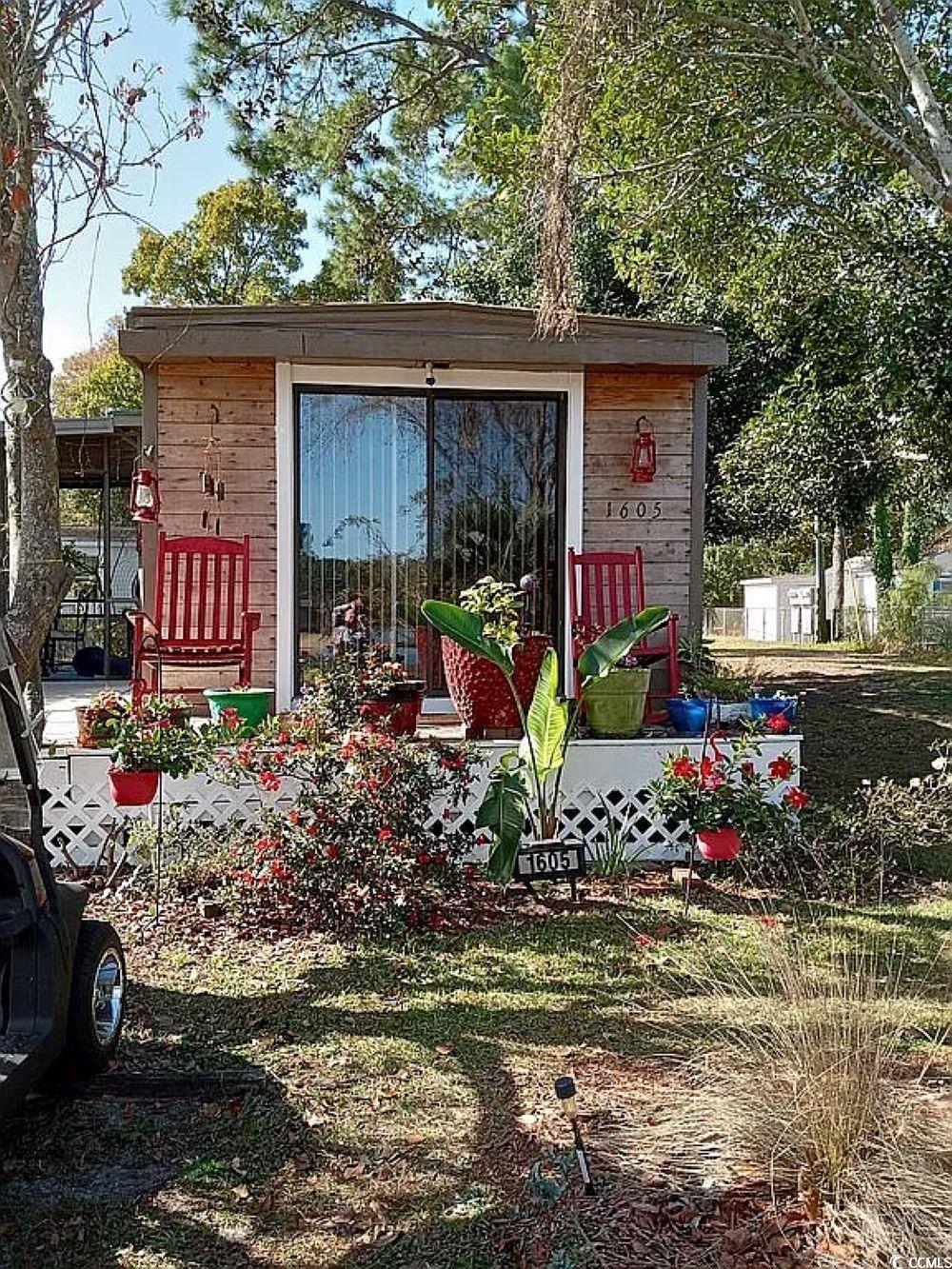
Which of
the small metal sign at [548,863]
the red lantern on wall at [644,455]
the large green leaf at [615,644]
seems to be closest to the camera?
the small metal sign at [548,863]

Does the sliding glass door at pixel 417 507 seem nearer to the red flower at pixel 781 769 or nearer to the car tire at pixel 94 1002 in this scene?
the red flower at pixel 781 769

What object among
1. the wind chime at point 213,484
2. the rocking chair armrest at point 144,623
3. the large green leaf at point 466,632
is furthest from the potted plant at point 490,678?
the wind chime at point 213,484

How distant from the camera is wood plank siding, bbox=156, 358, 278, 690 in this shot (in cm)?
703

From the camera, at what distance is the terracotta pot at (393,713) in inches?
213

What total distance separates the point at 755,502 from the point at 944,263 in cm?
616

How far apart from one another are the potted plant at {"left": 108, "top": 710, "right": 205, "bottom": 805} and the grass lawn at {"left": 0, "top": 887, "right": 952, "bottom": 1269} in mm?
703

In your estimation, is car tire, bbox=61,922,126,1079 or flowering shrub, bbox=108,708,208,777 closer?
car tire, bbox=61,922,126,1079

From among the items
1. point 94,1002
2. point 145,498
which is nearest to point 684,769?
point 94,1002

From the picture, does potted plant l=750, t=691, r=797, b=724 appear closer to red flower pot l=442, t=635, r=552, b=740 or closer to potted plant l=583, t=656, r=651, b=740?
potted plant l=583, t=656, r=651, b=740

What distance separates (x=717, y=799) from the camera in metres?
5.55

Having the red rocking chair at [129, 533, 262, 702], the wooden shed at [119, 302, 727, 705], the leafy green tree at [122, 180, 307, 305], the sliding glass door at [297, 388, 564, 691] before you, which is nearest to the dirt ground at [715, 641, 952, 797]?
the wooden shed at [119, 302, 727, 705]

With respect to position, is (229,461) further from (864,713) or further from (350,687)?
(864,713)

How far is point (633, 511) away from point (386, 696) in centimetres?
258

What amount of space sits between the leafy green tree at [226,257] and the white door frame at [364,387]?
12.5 meters
